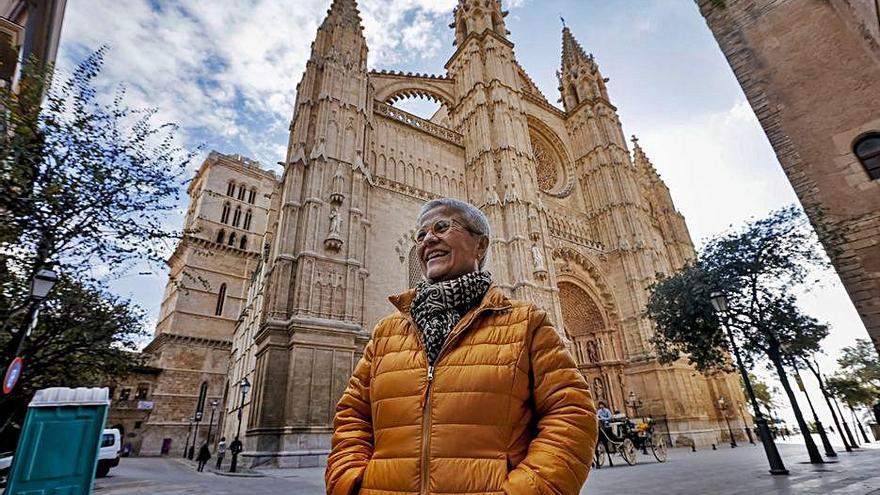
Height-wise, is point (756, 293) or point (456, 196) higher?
point (456, 196)

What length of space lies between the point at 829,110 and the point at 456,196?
14.3 m

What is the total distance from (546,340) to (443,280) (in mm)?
569

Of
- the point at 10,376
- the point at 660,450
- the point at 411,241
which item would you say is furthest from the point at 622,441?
the point at 10,376

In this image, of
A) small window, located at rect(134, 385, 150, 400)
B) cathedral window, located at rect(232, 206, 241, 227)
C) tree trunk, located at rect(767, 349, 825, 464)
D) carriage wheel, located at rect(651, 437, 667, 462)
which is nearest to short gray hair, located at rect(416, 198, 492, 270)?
tree trunk, located at rect(767, 349, 825, 464)

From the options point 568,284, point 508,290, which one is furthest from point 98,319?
point 568,284

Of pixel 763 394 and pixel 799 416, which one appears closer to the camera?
pixel 799 416

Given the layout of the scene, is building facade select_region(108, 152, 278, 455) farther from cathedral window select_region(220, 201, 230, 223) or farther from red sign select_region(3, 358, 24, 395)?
red sign select_region(3, 358, 24, 395)

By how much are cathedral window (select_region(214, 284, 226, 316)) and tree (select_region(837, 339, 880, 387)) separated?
46.2 metres

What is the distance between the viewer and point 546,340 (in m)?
1.55

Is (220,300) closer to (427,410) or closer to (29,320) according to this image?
(29,320)

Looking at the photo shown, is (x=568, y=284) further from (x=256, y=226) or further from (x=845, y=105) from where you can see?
(x=256, y=226)

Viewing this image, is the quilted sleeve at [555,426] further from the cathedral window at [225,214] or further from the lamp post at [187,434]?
the cathedral window at [225,214]

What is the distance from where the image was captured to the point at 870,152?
287 inches

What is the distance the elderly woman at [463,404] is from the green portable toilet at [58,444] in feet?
15.5
